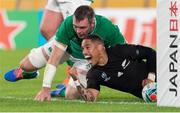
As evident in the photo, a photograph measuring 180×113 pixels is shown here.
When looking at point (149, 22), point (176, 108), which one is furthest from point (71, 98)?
point (149, 22)

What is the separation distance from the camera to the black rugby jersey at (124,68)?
920 cm

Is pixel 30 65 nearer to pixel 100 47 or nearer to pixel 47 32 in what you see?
pixel 47 32

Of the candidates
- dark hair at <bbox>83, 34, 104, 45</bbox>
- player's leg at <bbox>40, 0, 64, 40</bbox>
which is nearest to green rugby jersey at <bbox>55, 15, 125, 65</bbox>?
dark hair at <bbox>83, 34, 104, 45</bbox>

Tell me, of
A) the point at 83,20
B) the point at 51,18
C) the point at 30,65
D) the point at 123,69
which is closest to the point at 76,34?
the point at 83,20

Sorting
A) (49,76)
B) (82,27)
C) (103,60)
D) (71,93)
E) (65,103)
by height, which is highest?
(82,27)

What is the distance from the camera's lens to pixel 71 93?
9938 mm

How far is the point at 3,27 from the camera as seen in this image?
22891 millimetres

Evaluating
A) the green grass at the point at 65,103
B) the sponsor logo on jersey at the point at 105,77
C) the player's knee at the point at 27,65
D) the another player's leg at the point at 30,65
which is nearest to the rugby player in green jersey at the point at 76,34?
the green grass at the point at 65,103

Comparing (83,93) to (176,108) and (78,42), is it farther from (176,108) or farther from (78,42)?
(176,108)

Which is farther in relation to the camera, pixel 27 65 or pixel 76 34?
pixel 27 65

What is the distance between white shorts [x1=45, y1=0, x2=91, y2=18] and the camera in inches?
441

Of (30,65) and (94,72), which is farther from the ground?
(94,72)

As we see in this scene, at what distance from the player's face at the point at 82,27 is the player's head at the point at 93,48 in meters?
0.06

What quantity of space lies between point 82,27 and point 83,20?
0.08 m
